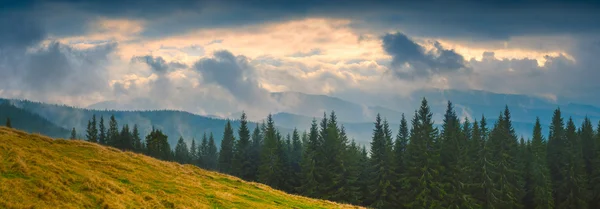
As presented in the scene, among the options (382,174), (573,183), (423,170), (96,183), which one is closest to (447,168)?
(423,170)

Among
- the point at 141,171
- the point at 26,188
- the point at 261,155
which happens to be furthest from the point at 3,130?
the point at 261,155

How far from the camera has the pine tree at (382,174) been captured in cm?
7700

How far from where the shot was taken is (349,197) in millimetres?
81688

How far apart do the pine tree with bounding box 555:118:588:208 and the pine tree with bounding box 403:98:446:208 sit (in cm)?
2637

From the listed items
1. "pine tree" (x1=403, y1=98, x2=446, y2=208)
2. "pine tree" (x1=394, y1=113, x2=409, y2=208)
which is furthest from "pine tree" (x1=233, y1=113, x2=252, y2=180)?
"pine tree" (x1=403, y1=98, x2=446, y2=208)

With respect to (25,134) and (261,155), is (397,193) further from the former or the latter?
(25,134)

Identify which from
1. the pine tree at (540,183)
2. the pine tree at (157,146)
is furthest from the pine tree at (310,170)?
the pine tree at (157,146)

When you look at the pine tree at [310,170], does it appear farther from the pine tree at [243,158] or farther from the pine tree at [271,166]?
the pine tree at [243,158]

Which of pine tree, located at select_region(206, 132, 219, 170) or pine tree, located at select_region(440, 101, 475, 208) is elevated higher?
pine tree, located at select_region(440, 101, 475, 208)

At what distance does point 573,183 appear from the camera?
269 feet

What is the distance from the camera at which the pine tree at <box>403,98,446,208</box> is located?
72.5 meters

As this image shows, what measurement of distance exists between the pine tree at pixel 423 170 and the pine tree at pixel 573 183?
2637 cm

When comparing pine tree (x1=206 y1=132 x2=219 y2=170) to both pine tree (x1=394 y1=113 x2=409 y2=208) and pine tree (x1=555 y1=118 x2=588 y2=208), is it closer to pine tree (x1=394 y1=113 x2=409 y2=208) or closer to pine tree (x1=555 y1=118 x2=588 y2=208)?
pine tree (x1=394 y1=113 x2=409 y2=208)

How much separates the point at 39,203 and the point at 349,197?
6531 cm
